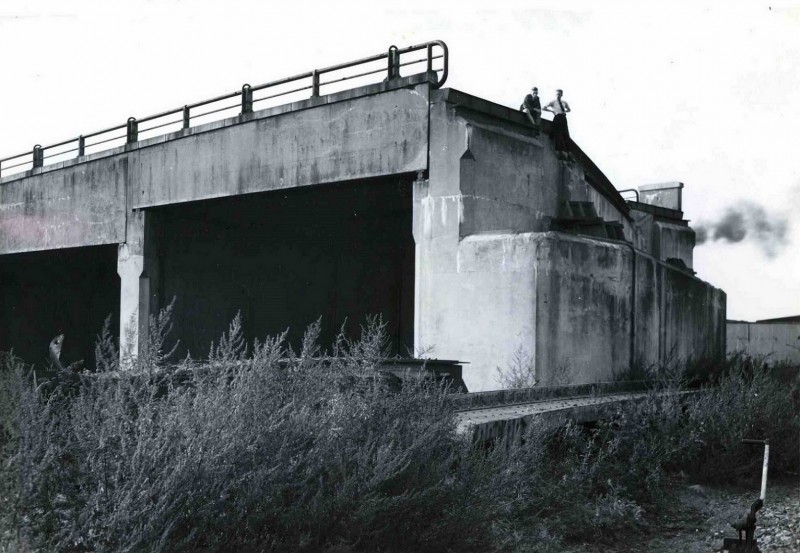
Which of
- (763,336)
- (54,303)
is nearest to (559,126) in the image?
(54,303)

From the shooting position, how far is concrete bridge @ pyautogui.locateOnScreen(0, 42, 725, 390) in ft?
46.9

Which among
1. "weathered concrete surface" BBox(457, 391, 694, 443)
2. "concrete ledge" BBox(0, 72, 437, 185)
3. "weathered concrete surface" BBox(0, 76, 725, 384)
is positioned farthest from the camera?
"concrete ledge" BBox(0, 72, 437, 185)

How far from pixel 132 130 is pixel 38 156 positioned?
534cm

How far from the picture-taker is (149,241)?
67.6 feet

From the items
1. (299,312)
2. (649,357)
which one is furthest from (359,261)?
(649,357)

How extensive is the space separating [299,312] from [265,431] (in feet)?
63.0

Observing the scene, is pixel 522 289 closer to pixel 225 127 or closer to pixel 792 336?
pixel 225 127

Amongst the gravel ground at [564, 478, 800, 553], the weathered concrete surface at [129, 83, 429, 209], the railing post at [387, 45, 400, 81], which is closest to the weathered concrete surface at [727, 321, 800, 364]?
the weathered concrete surface at [129, 83, 429, 209]

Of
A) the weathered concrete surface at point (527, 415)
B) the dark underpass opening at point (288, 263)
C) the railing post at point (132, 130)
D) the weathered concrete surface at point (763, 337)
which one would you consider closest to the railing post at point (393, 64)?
the dark underpass opening at point (288, 263)

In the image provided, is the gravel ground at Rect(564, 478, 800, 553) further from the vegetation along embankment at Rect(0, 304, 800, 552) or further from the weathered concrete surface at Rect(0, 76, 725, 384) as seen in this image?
the weathered concrete surface at Rect(0, 76, 725, 384)

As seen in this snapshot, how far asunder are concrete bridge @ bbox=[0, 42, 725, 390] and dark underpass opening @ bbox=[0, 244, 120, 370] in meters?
0.08

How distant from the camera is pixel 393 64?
1528 cm

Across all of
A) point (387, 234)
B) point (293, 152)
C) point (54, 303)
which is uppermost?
point (293, 152)

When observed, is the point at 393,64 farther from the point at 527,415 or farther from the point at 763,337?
the point at 763,337
